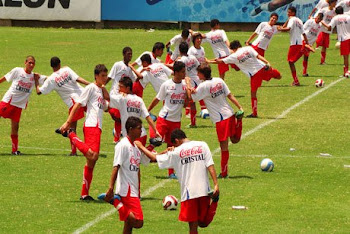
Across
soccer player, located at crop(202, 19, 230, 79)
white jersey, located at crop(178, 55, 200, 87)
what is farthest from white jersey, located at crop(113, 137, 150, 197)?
soccer player, located at crop(202, 19, 230, 79)

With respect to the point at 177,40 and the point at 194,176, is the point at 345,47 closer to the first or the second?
the point at 177,40

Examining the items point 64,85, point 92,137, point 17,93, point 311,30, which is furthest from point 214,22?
point 92,137

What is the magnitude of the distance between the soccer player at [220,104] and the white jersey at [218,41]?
41.8 feet

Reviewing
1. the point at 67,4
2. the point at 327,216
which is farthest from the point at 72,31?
the point at 327,216

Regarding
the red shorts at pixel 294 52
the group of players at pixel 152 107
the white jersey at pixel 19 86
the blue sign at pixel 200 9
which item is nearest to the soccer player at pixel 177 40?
the group of players at pixel 152 107

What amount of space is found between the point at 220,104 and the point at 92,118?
9.30 ft

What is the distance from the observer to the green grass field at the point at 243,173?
17.0m

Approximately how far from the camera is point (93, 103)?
1862cm

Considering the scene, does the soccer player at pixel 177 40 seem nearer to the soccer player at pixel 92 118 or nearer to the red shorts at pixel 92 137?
the soccer player at pixel 92 118

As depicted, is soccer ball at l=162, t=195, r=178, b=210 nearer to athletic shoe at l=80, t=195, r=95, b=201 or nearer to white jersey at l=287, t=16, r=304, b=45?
athletic shoe at l=80, t=195, r=95, b=201

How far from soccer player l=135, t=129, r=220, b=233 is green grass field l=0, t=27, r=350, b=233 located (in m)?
1.47

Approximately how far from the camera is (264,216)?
1739cm

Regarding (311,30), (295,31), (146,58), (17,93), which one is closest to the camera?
(17,93)

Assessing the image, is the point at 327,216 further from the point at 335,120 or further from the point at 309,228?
the point at 335,120
